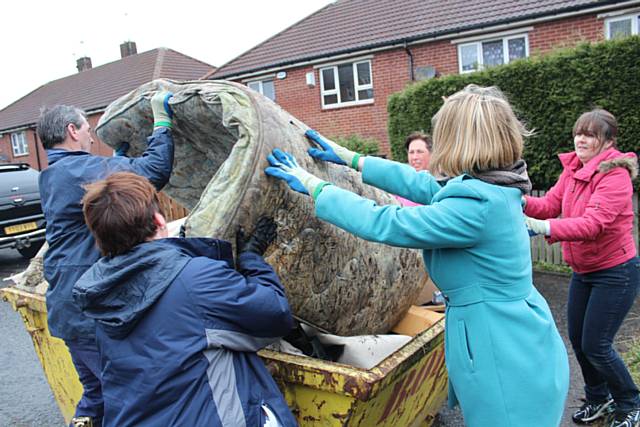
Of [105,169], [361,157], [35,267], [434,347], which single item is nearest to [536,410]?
[434,347]

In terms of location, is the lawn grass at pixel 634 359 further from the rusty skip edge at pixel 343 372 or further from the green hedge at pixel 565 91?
the green hedge at pixel 565 91

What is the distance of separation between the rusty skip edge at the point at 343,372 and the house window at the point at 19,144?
29309 mm

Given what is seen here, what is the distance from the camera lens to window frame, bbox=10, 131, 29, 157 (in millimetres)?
27109

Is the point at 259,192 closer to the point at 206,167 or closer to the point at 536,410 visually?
the point at 206,167

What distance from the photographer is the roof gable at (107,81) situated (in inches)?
941

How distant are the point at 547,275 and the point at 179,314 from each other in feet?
21.0

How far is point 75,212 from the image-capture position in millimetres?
2342

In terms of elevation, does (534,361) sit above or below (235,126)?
below

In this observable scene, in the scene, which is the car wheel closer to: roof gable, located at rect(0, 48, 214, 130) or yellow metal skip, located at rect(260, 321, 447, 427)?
yellow metal skip, located at rect(260, 321, 447, 427)

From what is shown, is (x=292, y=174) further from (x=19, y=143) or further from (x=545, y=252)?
(x=19, y=143)

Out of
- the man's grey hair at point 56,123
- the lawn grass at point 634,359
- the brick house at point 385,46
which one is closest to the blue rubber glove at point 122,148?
the man's grey hair at point 56,123

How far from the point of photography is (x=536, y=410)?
1842mm

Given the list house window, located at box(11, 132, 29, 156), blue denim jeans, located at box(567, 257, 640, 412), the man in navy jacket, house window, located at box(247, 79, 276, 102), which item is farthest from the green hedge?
house window, located at box(11, 132, 29, 156)

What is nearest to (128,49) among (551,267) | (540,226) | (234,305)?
(551,267)
